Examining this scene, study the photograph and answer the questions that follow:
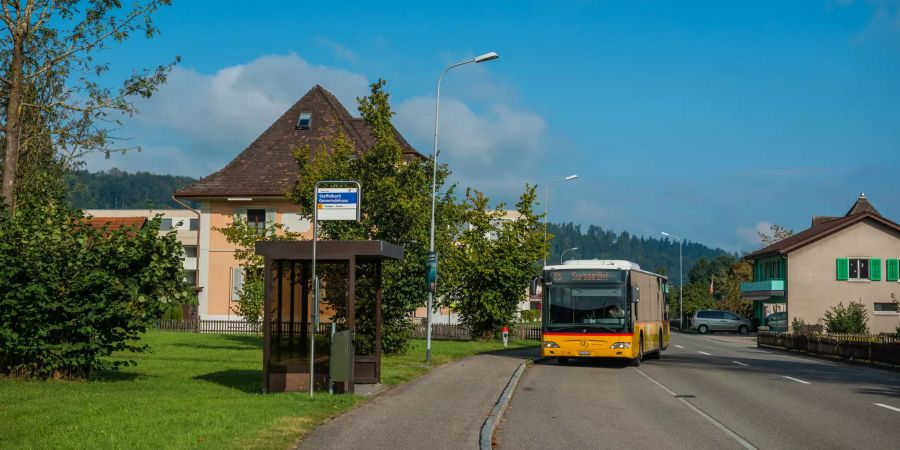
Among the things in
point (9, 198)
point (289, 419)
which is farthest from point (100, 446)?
point (9, 198)

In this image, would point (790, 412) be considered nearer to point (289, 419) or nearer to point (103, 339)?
point (289, 419)

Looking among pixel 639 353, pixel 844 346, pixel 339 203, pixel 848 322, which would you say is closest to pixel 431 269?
pixel 639 353

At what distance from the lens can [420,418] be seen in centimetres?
1366

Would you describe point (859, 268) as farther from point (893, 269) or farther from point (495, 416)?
point (495, 416)

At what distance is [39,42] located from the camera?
23.4m

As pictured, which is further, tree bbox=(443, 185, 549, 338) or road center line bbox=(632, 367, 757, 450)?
tree bbox=(443, 185, 549, 338)

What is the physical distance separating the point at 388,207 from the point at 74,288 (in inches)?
456

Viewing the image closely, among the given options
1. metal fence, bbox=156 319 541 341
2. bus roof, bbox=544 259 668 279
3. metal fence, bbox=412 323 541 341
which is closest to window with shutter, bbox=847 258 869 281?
metal fence, bbox=156 319 541 341

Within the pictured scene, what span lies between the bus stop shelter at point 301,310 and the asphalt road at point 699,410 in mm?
3323

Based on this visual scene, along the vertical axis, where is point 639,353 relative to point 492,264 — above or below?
below

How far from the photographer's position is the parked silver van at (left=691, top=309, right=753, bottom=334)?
76.9 meters

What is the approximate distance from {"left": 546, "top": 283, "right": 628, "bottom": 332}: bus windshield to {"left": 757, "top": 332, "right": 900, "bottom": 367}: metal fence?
11.2m

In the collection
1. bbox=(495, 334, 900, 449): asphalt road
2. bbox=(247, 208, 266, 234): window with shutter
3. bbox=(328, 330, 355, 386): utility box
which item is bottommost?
bbox=(495, 334, 900, 449): asphalt road

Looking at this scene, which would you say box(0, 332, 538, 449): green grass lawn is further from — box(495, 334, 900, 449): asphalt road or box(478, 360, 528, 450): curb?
box(495, 334, 900, 449): asphalt road
